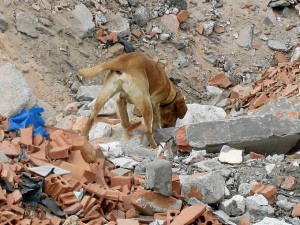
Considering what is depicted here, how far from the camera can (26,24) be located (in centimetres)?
1323

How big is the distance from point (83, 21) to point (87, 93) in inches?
83.7

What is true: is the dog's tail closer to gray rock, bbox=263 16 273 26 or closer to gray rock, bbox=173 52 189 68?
gray rock, bbox=173 52 189 68

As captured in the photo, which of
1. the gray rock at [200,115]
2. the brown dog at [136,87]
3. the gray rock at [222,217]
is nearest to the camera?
the gray rock at [222,217]

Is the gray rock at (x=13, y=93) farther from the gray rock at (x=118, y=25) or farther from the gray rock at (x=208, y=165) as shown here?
the gray rock at (x=118, y=25)

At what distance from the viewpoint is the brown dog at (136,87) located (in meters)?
8.95

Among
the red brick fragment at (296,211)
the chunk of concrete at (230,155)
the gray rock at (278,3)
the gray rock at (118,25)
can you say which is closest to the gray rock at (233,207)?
the red brick fragment at (296,211)

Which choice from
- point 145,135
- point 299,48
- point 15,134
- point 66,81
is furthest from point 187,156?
point 299,48

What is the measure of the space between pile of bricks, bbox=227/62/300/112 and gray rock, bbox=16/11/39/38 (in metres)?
3.96

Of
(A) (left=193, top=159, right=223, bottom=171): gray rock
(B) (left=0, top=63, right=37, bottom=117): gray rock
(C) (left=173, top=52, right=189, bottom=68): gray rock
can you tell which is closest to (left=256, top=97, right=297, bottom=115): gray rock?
(A) (left=193, top=159, right=223, bottom=171): gray rock

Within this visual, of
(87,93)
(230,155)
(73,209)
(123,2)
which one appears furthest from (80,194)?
(123,2)

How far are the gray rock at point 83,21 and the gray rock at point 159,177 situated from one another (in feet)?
25.7

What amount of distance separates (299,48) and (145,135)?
6163 mm

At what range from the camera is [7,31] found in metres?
13.0

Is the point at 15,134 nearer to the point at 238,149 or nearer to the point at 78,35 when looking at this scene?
the point at 238,149
